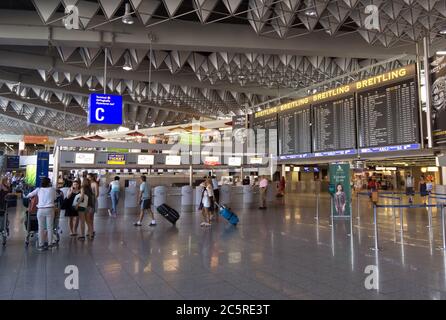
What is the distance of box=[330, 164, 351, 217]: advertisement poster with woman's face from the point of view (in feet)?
33.8

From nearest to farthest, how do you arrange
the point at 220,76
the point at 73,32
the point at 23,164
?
the point at 73,32, the point at 220,76, the point at 23,164

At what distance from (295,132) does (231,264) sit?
7551 millimetres

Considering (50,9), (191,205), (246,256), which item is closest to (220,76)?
(191,205)

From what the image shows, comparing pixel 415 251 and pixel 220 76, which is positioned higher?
pixel 220 76

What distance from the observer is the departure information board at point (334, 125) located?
10.2 metres

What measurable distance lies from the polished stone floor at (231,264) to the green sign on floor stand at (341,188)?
4.24ft

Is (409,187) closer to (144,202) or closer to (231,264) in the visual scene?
(144,202)

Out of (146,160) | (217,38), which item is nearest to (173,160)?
(146,160)

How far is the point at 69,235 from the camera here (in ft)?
28.1

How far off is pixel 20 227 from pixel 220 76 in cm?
1333

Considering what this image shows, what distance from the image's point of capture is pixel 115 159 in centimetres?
1512

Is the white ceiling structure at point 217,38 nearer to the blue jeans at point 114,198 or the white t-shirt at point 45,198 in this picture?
the blue jeans at point 114,198

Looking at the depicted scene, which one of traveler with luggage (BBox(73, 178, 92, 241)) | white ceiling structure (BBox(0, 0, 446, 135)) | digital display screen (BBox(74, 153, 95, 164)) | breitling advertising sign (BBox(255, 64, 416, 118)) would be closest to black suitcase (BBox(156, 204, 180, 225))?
traveler with luggage (BBox(73, 178, 92, 241))

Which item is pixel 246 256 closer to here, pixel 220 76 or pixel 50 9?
pixel 50 9
